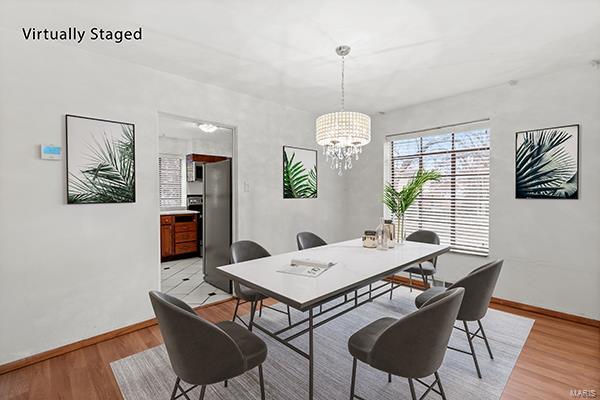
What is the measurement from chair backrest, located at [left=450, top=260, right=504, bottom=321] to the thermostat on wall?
3.19 m

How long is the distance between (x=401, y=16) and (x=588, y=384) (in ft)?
9.46

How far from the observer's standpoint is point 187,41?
94.0 inches

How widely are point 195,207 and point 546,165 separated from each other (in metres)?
6.05

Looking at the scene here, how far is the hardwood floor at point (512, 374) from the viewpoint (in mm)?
1959

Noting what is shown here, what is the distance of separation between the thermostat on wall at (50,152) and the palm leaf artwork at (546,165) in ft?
14.9

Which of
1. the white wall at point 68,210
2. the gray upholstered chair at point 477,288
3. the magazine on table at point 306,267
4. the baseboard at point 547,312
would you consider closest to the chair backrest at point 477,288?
the gray upholstered chair at point 477,288

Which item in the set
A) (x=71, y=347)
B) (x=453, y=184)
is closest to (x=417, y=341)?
(x=71, y=347)

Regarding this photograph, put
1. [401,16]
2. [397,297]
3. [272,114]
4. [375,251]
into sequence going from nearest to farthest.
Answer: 1. [401,16]
2. [375,251]
3. [397,297]
4. [272,114]

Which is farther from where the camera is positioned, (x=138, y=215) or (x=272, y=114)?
(x=272, y=114)

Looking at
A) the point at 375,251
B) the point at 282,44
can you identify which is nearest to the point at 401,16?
the point at 282,44

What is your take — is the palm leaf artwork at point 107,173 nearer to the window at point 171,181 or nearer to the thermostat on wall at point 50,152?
the thermostat on wall at point 50,152

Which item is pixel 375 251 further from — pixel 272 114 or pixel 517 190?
pixel 272 114

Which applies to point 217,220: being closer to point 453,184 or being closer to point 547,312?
point 453,184

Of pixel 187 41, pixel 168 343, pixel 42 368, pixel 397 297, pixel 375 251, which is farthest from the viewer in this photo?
pixel 397 297
